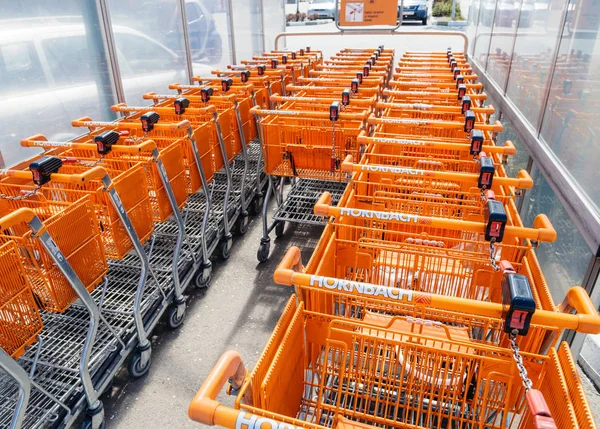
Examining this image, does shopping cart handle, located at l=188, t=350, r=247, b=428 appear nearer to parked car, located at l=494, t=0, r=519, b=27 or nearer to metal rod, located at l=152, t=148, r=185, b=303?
metal rod, located at l=152, t=148, r=185, b=303

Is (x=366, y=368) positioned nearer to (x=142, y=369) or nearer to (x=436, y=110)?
(x=142, y=369)

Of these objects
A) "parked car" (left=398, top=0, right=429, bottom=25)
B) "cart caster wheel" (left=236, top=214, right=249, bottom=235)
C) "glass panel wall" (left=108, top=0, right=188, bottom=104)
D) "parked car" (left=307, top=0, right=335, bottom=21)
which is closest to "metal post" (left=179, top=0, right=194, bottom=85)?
"glass panel wall" (left=108, top=0, right=188, bottom=104)

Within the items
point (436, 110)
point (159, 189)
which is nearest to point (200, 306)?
point (159, 189)

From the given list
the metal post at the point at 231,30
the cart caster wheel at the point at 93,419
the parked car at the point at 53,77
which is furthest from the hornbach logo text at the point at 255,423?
the metal post at the point at 231,30

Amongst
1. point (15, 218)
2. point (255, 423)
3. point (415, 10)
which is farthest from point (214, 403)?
point (415, 10)

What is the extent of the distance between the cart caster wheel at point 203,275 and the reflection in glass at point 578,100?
298 cm

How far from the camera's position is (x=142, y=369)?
317 cm

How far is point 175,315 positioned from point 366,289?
89.3 inches

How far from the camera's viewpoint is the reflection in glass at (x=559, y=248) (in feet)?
10.0

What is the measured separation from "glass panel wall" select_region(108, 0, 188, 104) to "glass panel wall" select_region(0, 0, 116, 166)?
357 mm

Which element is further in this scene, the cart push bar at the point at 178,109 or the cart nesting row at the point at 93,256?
the cart push bar at the point at 178,109

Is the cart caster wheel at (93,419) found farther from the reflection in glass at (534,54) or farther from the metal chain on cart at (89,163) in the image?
the reflection in glass at (534,54)

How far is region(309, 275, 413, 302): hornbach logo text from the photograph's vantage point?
1781 mm

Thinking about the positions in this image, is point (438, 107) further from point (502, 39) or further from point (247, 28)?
point (247, 28)
